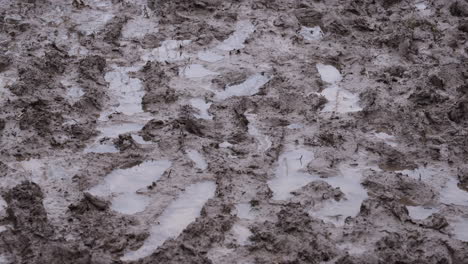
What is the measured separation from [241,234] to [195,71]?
84.4 inches

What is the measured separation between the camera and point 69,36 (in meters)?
5.59

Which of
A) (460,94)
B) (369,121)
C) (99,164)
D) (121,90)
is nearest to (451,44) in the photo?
(460,94)

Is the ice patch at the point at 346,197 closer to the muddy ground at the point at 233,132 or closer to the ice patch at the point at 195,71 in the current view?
the muddy ground at the point at 233,132

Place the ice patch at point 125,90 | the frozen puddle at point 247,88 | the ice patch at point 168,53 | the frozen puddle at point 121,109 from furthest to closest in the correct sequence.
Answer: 1. the ice patch at point 168,53
2. the frozen puddle at point 247,88
3. the ice patch at point 125,90
4. the frozen puddle at point 121,109

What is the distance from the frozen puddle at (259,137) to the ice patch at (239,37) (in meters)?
1.30

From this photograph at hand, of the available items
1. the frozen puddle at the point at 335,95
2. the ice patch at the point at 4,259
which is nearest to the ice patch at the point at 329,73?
the frozen puddle at the point at 335,95

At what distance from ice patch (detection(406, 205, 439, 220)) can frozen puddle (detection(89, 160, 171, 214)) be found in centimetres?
159

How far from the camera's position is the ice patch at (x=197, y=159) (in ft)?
12.9

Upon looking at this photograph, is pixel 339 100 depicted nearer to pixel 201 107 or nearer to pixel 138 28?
pixel 201 107

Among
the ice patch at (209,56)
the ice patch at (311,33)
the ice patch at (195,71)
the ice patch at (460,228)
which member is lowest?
the ice patch at (460,228)

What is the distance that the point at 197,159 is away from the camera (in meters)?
4.00

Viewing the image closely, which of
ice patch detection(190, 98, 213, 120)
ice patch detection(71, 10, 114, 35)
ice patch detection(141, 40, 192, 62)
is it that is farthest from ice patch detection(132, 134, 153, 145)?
ice patch detection(71, 10, 114, 35)

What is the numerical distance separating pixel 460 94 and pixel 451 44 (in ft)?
3.14

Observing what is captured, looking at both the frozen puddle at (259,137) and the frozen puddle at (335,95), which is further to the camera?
the frozen puddle at (335,95)
